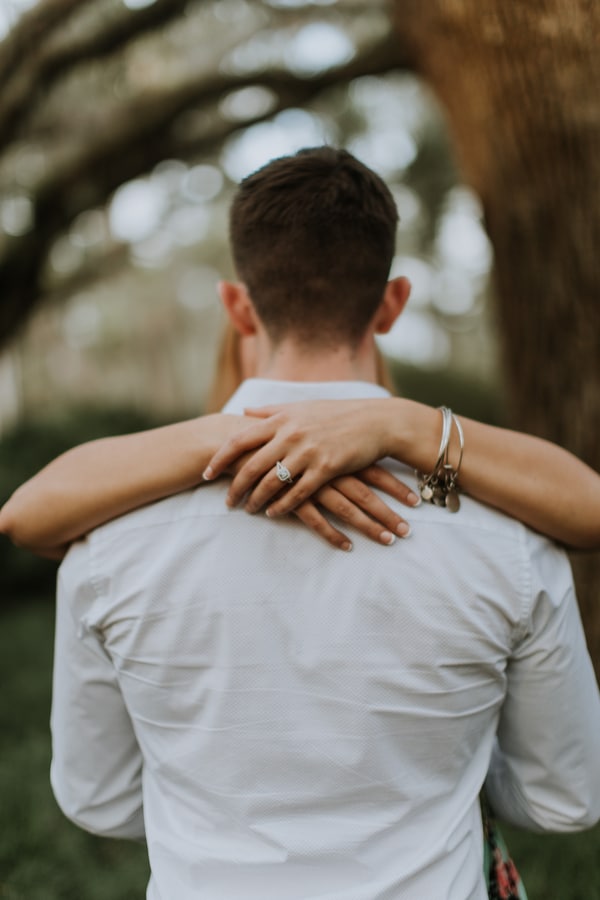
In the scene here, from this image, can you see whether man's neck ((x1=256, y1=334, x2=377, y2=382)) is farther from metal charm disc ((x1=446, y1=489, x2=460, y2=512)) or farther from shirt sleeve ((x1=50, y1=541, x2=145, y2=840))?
shirt sleeve ((x1=50, y1=541, x2=145, y2=840))

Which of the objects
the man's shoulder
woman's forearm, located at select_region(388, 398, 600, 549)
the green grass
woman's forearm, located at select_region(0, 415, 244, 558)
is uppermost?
woman's forearm, located at select_region(0, 415, 244, 558)

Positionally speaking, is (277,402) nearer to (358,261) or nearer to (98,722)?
(358,261)

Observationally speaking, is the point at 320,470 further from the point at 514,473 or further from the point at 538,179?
the point at 538,179

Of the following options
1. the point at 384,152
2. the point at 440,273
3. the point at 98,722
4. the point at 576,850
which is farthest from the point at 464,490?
the point at 440,273

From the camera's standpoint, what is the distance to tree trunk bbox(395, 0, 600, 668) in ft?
10.0

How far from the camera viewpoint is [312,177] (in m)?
1.54

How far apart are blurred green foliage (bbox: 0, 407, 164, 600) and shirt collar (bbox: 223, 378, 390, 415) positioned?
6.66 m

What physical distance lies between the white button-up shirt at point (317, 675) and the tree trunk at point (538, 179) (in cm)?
209

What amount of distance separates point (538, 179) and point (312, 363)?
2.21m

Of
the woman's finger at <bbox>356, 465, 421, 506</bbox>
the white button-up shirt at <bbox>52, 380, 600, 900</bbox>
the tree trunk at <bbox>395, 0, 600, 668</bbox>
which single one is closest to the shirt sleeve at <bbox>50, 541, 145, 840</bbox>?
the white button-up shirt at <bbox>52, 380, 600, 900</bbox>

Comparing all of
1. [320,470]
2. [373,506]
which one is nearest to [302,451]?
[320,470]

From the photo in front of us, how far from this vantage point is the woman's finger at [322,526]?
4.39ft

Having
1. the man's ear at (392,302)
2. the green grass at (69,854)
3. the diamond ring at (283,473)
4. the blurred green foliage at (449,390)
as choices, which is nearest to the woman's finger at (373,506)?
the diamond ring at (283,473)

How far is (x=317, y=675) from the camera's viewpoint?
4.39ft
